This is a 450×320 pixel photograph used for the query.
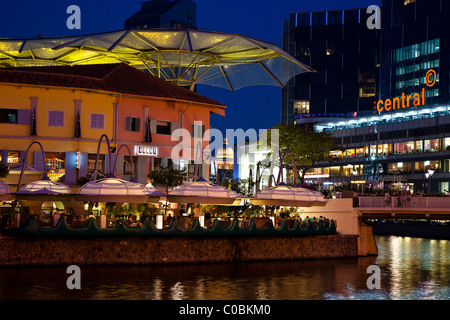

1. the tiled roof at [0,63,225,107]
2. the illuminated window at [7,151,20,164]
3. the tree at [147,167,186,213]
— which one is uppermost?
the tiled roof at [0,63,225,107]

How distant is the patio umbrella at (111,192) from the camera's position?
45.8 meters

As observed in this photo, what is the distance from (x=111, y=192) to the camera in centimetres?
4597

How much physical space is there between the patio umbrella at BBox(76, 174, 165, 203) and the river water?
13.7ft

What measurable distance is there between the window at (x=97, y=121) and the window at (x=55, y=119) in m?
2.42

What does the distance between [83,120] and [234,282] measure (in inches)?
921

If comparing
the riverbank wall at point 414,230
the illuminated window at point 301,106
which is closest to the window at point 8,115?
the riverbank wall at point 414,230

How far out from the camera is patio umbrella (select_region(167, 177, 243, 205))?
1941 inches

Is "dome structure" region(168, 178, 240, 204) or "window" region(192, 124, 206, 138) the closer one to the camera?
"dome structure" region(168, 178, 240, 204)

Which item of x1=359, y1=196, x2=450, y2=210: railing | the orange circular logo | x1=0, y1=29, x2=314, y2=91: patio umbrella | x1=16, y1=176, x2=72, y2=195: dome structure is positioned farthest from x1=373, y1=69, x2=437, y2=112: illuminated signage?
x1=16, y1=176, x2=72, y2=195: dome structure

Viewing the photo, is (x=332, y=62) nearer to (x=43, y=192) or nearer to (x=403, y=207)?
(x=403, y=207)

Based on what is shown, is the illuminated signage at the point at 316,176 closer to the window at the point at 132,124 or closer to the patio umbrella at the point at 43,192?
the window at the point at 132,124

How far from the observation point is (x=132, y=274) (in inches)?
1681

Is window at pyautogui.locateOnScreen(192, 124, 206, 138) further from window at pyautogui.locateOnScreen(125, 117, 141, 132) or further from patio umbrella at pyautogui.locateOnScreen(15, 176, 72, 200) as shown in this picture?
patio umbrella at pyautogui.locateOnScreen(15, 176, 72, 200)

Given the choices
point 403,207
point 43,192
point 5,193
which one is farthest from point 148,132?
point 403,207
